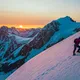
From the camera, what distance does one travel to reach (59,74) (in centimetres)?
1969

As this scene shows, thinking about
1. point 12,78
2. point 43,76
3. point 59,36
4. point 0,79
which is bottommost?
point 0,79

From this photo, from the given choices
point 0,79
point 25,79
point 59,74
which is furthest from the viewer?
point 0,79

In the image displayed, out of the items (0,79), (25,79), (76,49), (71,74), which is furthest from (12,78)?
(0,79)

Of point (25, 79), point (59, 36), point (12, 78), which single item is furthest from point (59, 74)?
point (59, 36)

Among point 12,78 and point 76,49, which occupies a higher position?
point 76,49

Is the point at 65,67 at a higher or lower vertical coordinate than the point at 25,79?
higher

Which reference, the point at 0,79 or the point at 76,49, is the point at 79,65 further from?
the point at 0,79

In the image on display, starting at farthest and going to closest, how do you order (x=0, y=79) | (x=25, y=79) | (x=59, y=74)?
(x=0, y=79) → (x=25, y=79) → (x=59, y=74)

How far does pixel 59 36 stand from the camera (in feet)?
650

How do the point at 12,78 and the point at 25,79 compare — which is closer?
the point at 25,79

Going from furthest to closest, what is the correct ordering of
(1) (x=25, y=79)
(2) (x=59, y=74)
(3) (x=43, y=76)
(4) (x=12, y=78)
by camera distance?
(4) (x=12, y=78) → (1) (x=25, y=79) → (3) (x=43, y=76) → (2) (x=59, y=74)

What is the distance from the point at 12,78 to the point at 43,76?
8398mm

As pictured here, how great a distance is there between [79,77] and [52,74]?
3.41 meters

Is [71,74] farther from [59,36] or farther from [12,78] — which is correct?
[59,36]
